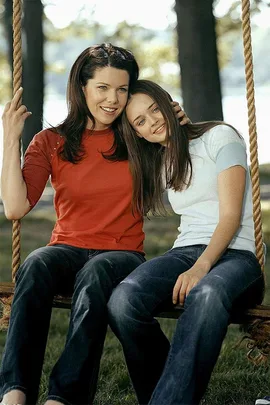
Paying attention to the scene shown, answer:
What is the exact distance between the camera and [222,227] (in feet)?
11.1

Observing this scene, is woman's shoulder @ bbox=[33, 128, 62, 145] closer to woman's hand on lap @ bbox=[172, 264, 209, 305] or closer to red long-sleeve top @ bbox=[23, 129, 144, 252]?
red long-sleeve top @ bbox=[23, 129, 144, 252]

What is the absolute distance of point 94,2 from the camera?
12820 mm

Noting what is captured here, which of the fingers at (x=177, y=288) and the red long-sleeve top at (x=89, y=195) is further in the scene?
the red long-sleeve top at (x=89, y=195)

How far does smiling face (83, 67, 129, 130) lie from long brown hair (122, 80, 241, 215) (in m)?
0.05

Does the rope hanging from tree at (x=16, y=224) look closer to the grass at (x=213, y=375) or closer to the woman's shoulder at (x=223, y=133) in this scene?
the grass at (x=213, y=375)

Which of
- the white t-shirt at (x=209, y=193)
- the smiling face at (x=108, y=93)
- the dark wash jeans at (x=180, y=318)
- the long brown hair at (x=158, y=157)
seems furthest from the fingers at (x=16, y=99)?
the dark wash jeans at (x=180, y=318)

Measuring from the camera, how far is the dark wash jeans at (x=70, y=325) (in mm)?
3223

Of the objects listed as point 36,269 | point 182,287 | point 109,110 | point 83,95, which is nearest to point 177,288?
point 182,287

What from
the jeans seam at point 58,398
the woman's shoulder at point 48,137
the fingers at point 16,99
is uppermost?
the fingers at point 16,99

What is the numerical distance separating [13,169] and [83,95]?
49 centimetres

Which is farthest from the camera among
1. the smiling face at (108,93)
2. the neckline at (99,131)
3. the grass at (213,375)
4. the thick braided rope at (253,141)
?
the grass at (213,375)

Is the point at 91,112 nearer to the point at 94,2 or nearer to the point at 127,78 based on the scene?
the point at 127,78

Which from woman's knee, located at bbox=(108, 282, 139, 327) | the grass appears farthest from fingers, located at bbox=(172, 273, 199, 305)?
the grass

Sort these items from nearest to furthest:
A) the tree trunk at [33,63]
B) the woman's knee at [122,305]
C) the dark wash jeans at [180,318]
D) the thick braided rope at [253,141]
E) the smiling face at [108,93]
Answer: the dark wash jeans at [180,318] → the woman's knee at [122,305] → the thick braided rope at [253,141] → the smiling face at [108,93] → the tree trunk at [33,63]
